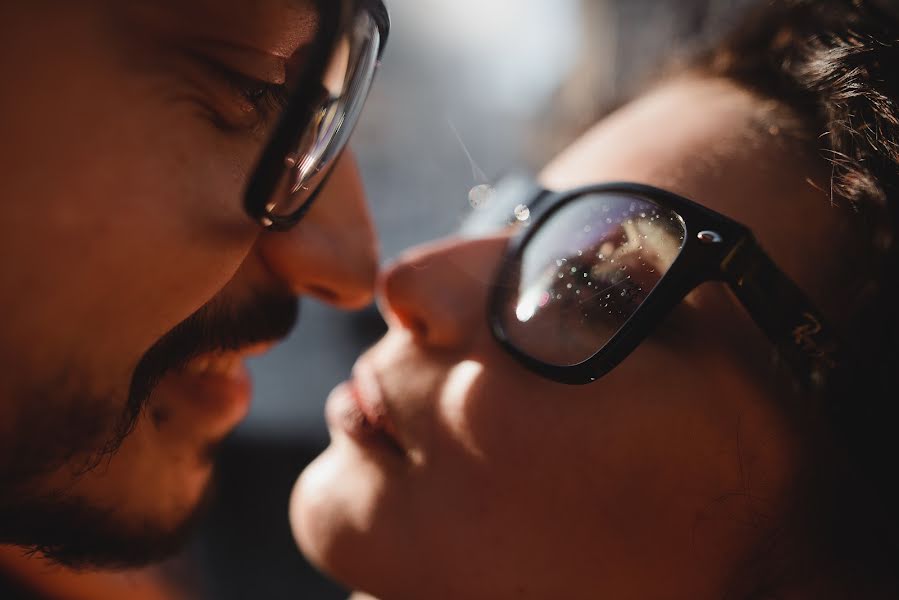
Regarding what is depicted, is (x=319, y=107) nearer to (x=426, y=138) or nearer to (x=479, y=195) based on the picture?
(x=479, y=195)

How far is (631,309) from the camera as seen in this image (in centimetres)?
83

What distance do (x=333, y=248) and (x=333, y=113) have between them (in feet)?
1.06

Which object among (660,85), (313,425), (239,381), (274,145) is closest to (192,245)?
(274,145)

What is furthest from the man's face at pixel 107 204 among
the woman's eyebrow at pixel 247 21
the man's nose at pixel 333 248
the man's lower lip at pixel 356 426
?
the man's lower lip at pixel 356 426

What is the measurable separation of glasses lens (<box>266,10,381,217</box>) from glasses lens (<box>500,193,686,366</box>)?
12.5 inches

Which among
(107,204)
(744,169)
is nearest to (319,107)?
(107,204)

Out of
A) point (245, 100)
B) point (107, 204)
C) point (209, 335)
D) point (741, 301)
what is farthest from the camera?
point (209, 335)

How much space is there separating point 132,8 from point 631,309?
642 mm

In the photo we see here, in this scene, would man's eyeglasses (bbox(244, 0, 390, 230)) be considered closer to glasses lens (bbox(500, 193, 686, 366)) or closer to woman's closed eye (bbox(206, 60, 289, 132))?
woman's closed eye (bbox(206, 60, 289, 132))

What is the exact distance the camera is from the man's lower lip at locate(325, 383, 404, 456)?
0.94 m

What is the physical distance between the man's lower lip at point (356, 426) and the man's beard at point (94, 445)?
0.52 feet

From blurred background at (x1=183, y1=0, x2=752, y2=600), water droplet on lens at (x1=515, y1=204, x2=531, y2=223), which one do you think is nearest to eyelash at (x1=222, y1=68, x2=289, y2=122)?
water droplet on lens at (x1=515, y1=204, x2=531, y2=223)

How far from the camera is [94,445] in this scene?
767mm

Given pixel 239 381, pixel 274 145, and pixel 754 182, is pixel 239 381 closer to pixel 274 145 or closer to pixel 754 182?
pixel 274 145
